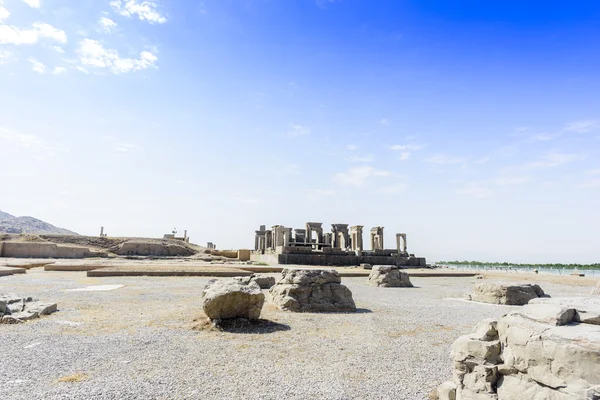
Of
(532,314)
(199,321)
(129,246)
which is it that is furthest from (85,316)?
(129,246)

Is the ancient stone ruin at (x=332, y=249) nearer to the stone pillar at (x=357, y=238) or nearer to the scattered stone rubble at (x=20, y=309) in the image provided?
the stone pillar at (x=357, y=238)

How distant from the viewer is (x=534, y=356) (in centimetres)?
313

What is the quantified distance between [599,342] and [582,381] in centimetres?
32

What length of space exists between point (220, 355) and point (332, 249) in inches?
1193

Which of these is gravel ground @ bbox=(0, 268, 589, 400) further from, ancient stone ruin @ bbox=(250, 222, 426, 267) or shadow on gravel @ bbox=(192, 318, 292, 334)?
ancient stone ruin @ bbox=(250, 222, 426, 267)

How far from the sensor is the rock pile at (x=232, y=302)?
692 cm

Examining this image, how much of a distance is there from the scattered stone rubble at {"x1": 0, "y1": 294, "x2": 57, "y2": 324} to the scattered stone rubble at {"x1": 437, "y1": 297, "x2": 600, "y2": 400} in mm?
7508

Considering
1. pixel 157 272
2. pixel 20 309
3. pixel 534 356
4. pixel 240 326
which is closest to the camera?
pixel 534 356

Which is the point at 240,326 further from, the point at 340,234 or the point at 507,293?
the point at 340,234

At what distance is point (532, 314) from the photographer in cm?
355

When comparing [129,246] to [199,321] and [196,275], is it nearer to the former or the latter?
[196,275]

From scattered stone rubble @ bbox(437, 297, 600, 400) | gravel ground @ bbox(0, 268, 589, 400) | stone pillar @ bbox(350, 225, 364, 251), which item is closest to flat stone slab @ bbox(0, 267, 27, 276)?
gravel ground @ bbox(0, 268, 589, 400)

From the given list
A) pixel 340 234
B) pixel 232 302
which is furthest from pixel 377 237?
pixel 232 302

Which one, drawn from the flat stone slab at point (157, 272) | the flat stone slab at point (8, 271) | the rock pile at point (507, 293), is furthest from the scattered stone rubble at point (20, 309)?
the rock pile at point (507, 293)
